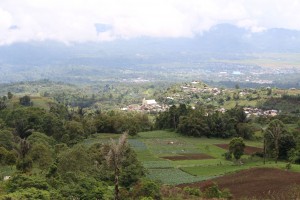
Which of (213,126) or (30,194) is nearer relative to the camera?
(30,194)

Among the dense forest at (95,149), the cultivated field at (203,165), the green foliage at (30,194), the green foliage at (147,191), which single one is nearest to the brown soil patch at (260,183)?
the cultivated field at (203,165)

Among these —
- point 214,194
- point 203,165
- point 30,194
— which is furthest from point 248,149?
point 30,194

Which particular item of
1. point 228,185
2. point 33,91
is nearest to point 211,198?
point 228,185

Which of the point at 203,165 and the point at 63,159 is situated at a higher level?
the point at 63,159

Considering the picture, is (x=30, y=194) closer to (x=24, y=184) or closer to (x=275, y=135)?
(x=24, y=184)

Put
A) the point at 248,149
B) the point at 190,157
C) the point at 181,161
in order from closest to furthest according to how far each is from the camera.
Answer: the point at 181,161 < the point at 190,157 < the point at 248,149

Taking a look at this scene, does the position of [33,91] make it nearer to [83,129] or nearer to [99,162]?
[83,129]

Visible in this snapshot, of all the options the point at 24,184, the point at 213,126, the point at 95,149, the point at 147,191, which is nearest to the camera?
the point at 24,184
